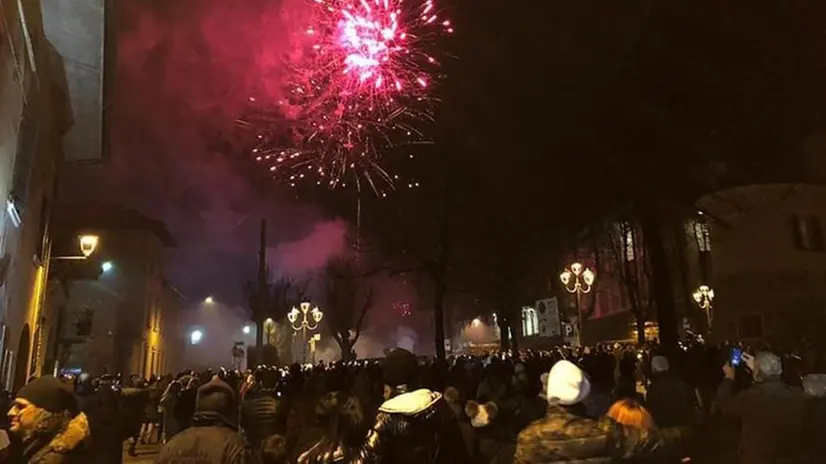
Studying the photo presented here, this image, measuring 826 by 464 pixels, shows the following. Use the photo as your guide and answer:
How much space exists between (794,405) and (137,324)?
164 ft

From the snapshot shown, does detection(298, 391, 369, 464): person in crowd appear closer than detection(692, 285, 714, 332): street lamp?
Yes

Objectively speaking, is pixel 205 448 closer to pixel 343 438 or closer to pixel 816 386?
pixel 343 438

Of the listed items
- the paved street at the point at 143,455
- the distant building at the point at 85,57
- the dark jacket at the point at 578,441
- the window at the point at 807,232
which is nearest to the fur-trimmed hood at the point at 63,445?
the dark jacket at the point at 578,441

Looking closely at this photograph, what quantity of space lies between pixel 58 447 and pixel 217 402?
1414 mm

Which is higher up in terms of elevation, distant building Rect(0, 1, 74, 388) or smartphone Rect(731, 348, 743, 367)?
distant building Rect(0, 1, 74, 388)

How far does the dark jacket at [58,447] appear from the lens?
4070 mm

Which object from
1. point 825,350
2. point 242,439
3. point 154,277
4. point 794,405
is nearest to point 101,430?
point 242,439

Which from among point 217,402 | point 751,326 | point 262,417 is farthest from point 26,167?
point 751,326

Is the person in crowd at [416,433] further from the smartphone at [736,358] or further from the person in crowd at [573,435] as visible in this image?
the smartphone at [736,358]

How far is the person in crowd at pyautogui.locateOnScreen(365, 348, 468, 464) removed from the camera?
333 cm

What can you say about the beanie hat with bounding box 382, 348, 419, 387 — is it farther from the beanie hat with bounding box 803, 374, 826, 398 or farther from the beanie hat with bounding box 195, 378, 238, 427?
the beanie hat with bounding box 803, 374, 826, 398

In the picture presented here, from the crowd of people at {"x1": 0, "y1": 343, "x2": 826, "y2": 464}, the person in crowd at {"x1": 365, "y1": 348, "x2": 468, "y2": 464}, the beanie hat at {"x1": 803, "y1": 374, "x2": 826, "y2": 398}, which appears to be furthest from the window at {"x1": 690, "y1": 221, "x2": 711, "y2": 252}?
the person in crowd at {"x1": 365, "y1": 348, "x2": 468, "y2": 464}

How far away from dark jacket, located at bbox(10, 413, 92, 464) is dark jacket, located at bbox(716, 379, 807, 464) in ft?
17.2

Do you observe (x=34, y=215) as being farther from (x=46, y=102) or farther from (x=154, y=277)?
(x=154, y=277)
